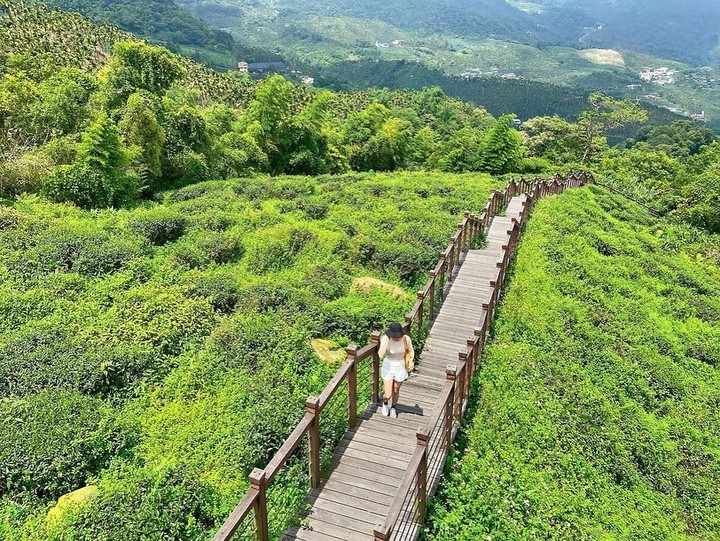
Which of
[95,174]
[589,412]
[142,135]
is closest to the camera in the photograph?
[589,412]

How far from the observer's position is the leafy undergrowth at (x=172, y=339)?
702 centimetres

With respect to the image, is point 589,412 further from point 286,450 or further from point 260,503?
→ point 260,503

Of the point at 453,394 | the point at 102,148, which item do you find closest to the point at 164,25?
the point at 102,148

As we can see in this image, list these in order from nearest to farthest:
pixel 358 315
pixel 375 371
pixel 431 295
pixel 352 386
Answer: pixel 352 386 → pixel 375 371 → pixel 431 295 → pixel 358 315

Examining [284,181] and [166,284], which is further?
[284,181]

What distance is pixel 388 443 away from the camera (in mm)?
7340

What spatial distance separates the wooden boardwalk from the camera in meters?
6.00

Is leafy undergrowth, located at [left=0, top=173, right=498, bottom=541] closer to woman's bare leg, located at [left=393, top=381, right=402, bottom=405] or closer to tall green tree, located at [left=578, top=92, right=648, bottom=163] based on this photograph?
woman's bare leg, located at [left=393, top=381, right=402, bottom=405]

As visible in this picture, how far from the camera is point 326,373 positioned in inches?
381

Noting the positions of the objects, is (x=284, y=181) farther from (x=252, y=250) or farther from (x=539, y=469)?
(x=539, y=469)

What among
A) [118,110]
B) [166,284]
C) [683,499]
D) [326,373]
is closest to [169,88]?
[118,110]

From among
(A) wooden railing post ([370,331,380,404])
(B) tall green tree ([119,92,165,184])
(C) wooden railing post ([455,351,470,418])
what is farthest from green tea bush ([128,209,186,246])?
(C) wooden railing post ([455,351,470,418])

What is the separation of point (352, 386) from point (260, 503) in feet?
7.83

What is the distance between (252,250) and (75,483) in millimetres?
8621
